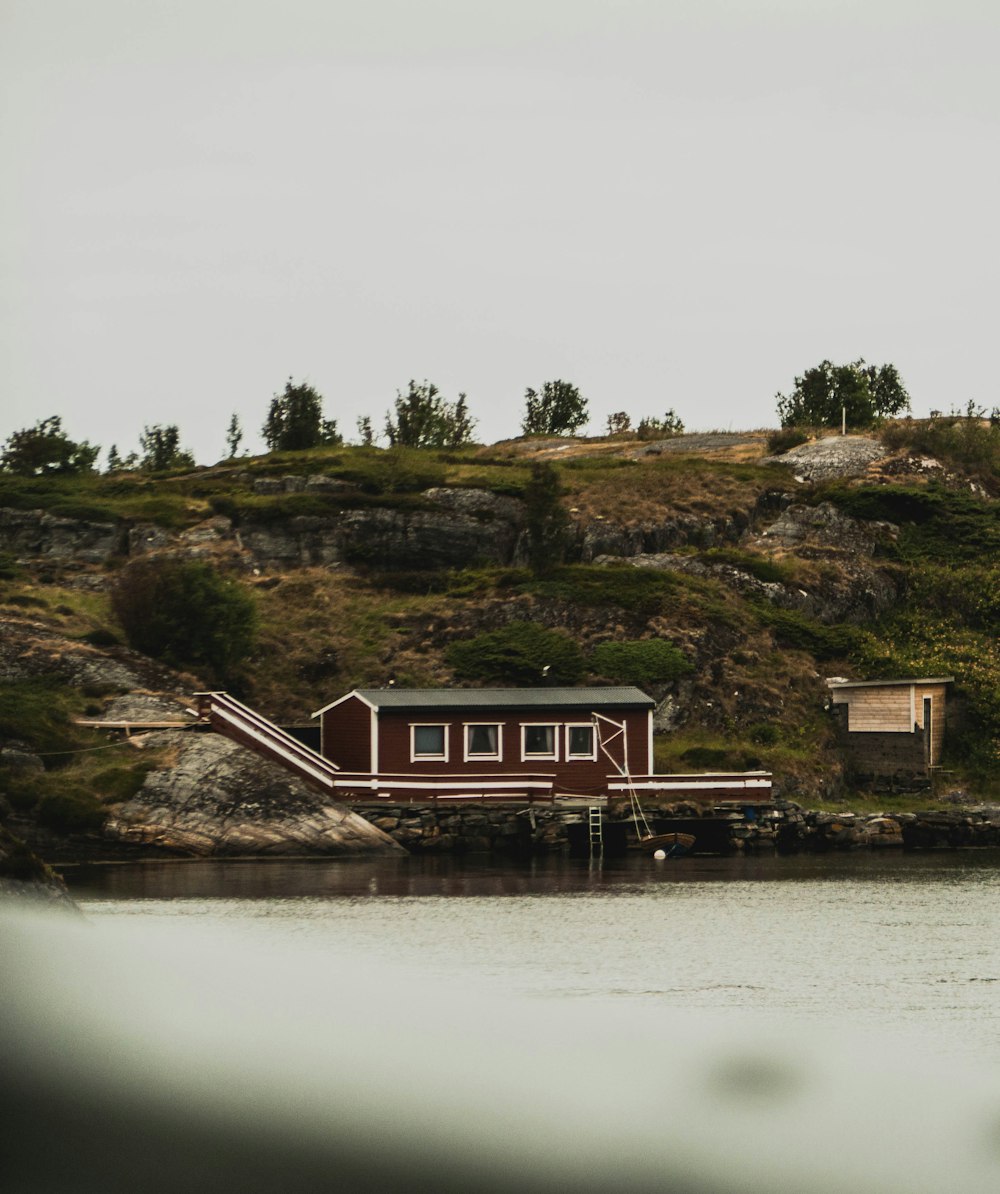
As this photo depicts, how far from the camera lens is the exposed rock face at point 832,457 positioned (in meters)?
79.8

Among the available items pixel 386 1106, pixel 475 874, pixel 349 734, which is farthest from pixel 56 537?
pixel 386 1106

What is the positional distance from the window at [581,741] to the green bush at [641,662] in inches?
307

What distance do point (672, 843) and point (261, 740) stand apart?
12.6 metres

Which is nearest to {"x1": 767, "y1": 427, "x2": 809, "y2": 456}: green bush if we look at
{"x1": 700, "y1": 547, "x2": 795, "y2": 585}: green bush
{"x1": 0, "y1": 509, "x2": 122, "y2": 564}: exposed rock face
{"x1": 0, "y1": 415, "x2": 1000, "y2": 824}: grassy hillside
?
{"x1": 0, "y1": 415, "x2": 1000, "y2": 824}: grassy hillside

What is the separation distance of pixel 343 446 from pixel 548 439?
1843 centimetres

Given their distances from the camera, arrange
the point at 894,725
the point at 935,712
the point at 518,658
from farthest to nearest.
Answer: the point at 518,658
the point at 935,712
the point at 894,725

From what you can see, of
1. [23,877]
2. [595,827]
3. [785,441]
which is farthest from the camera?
[785,441]

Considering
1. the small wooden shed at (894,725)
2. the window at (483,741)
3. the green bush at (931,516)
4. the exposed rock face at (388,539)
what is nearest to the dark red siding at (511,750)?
the window at (483,741)

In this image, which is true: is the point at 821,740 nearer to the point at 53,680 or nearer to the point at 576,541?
the point at 576,541

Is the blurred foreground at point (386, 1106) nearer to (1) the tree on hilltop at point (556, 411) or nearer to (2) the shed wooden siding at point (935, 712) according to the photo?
(2) the shed wooden siding at point (935, 712)

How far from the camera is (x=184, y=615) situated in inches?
2126

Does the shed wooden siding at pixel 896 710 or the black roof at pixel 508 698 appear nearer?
the black roof at pixel 508 698

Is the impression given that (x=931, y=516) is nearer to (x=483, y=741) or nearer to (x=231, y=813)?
(x=483, y=741)

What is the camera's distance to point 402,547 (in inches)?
2800
